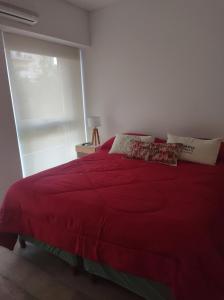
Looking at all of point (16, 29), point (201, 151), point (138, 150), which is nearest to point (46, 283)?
point (138, 150)

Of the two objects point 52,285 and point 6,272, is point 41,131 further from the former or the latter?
point 52,285

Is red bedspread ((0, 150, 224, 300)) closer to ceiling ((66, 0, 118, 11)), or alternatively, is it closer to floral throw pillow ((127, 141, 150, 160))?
floral throw pillow ((127, 141, 150, 160))

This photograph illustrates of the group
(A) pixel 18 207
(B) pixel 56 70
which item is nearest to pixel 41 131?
(B) pixel 56 70

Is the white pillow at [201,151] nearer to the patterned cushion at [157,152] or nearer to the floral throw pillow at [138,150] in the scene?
the patterned cushion at [157,152]

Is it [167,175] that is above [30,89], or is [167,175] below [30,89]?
below

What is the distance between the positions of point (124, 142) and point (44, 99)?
4.25 ft

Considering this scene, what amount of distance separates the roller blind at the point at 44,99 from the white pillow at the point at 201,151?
1903 mm

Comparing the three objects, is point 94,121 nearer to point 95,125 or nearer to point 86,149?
point 95,125

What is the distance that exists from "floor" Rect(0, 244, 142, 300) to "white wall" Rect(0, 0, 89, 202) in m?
1.02

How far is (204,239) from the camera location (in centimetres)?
121

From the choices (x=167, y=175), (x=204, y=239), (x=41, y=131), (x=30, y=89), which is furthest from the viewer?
→ (x=41, y=131)

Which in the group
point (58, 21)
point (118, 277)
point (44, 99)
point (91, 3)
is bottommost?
point (118, 277)

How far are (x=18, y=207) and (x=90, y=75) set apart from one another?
98.1 inches

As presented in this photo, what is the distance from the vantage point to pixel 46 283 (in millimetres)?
1669
